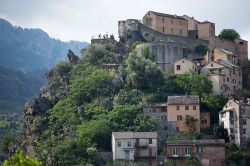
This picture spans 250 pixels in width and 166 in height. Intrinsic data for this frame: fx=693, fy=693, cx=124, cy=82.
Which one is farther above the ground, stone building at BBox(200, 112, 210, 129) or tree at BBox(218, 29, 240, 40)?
tree at BBox(218, 29, 240, 40)

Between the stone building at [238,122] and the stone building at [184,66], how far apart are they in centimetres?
1245

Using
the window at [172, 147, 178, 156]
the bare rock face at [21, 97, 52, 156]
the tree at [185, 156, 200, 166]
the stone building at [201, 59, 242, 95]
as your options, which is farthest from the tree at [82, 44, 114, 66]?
the tree at [185, 156, 200, 166]

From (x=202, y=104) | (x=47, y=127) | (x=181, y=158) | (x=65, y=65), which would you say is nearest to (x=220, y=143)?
(x=181, y=158)

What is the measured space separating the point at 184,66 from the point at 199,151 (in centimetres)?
1983

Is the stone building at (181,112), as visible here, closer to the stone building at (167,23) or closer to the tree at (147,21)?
the stone building at (167,23)

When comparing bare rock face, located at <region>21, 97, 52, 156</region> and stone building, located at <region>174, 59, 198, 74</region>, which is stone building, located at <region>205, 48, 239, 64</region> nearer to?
stone building, located at <region>174, 59, 198, 74</region>

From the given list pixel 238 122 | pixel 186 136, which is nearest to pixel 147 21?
pixel 238 122

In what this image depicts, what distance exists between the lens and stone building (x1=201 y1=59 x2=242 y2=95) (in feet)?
312

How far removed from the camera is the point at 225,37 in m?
114

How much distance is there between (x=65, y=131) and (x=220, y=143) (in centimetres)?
1991

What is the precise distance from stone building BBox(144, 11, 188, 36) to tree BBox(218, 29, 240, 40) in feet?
28.2

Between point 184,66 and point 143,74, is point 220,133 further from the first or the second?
point 184,66

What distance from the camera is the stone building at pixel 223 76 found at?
9512 centimetres

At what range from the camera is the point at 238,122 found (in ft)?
280
